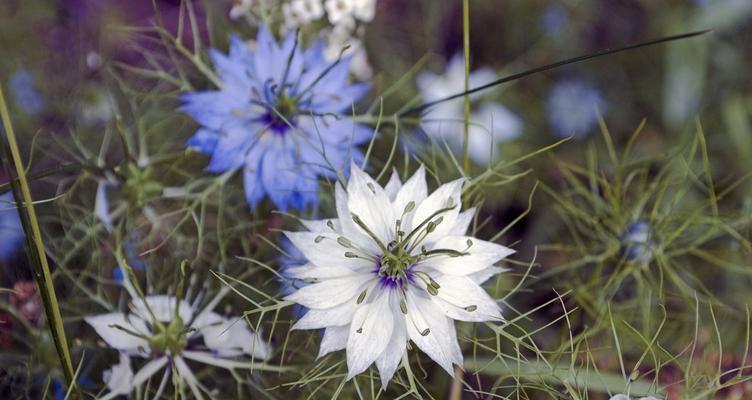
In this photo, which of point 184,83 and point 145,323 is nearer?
point 145,323

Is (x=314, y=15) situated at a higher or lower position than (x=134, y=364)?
higher

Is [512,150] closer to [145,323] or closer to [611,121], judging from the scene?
[611,121]

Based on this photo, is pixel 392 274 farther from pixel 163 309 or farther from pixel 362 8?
pixel 362 8

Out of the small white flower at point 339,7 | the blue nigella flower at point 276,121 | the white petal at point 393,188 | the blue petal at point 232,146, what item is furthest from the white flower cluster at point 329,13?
the white petal at point 393,188

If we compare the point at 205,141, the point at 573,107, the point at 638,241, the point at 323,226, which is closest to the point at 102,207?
the point at 205,141

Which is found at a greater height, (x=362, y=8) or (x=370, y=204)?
(x=362, y=8)

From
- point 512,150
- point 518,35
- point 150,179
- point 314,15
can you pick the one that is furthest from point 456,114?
point 150,179
